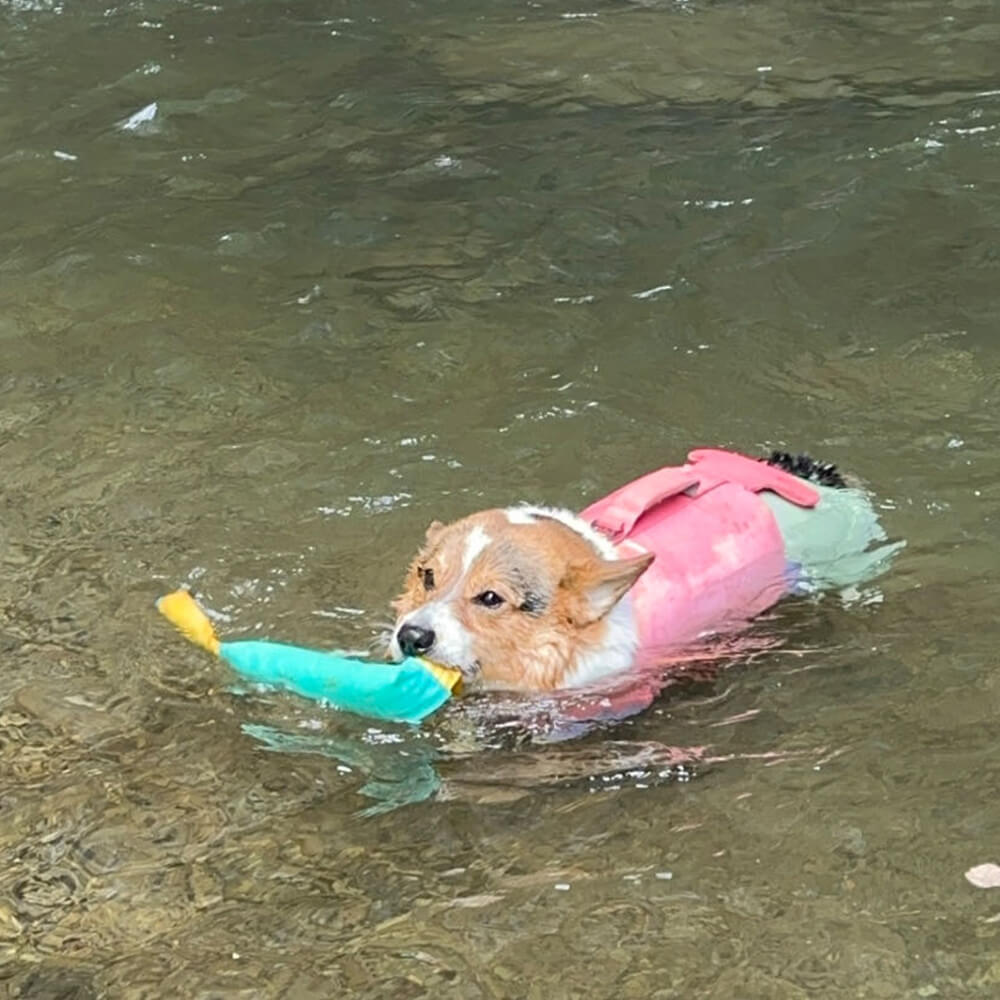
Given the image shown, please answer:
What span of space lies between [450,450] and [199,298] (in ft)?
7.79

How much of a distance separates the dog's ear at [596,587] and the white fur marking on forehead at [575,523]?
19 cm

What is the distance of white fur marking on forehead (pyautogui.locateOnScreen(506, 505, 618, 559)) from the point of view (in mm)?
5660

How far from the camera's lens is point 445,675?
5234 mm

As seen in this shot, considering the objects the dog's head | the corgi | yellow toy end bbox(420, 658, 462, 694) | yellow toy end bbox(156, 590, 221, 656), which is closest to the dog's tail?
the corgi

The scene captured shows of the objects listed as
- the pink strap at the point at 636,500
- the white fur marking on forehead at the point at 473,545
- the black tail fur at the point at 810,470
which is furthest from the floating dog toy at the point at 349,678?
the black tail fur at the point at 810,470

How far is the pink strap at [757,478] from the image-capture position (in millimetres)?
6016

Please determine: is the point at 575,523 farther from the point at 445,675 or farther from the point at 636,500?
the point at 445,675

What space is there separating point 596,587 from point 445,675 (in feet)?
1.98

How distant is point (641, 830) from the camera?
15.4 feet

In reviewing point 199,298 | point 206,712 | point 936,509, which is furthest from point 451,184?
point 206,712

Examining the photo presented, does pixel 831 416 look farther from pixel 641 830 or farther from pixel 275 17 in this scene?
pixel 275 17

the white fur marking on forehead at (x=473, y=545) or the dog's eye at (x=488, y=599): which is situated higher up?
the white fur marking on forehead at (x=473, y=545)

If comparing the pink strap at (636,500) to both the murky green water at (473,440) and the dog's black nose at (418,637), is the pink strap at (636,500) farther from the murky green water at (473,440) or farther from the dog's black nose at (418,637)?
the dog's black nose at (418,637)

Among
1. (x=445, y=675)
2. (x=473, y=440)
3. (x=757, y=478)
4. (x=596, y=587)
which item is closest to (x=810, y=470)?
(x=757, y=478)
